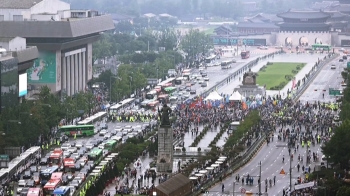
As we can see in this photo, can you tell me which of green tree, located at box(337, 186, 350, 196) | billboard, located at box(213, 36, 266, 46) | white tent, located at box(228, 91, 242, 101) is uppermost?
billboard, located at box(213, 36, 266, 46)

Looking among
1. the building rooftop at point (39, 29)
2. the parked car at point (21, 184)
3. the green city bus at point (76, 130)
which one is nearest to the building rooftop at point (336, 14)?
the building rooftop at point (39, 29)

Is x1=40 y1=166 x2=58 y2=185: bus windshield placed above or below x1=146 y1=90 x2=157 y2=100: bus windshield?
below

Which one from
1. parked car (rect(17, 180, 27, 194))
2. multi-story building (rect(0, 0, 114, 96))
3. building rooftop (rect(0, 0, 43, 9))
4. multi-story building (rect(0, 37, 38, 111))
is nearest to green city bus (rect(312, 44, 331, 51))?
multi-story building (rect(0, 0, 114, 96))

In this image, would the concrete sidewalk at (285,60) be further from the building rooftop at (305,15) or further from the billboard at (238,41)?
the building rooftop at (305,15)

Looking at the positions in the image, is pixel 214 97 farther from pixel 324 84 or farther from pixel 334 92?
pixel 324 84

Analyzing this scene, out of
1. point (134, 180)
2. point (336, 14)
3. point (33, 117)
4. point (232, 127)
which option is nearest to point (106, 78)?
point (232, 127)

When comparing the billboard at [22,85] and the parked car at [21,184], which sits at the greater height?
the billboard at [22,85]

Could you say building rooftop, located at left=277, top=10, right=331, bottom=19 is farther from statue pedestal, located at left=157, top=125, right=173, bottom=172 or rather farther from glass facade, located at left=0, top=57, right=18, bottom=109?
statue pedestal, located at left=157, top=125, right=173, bottom=172
